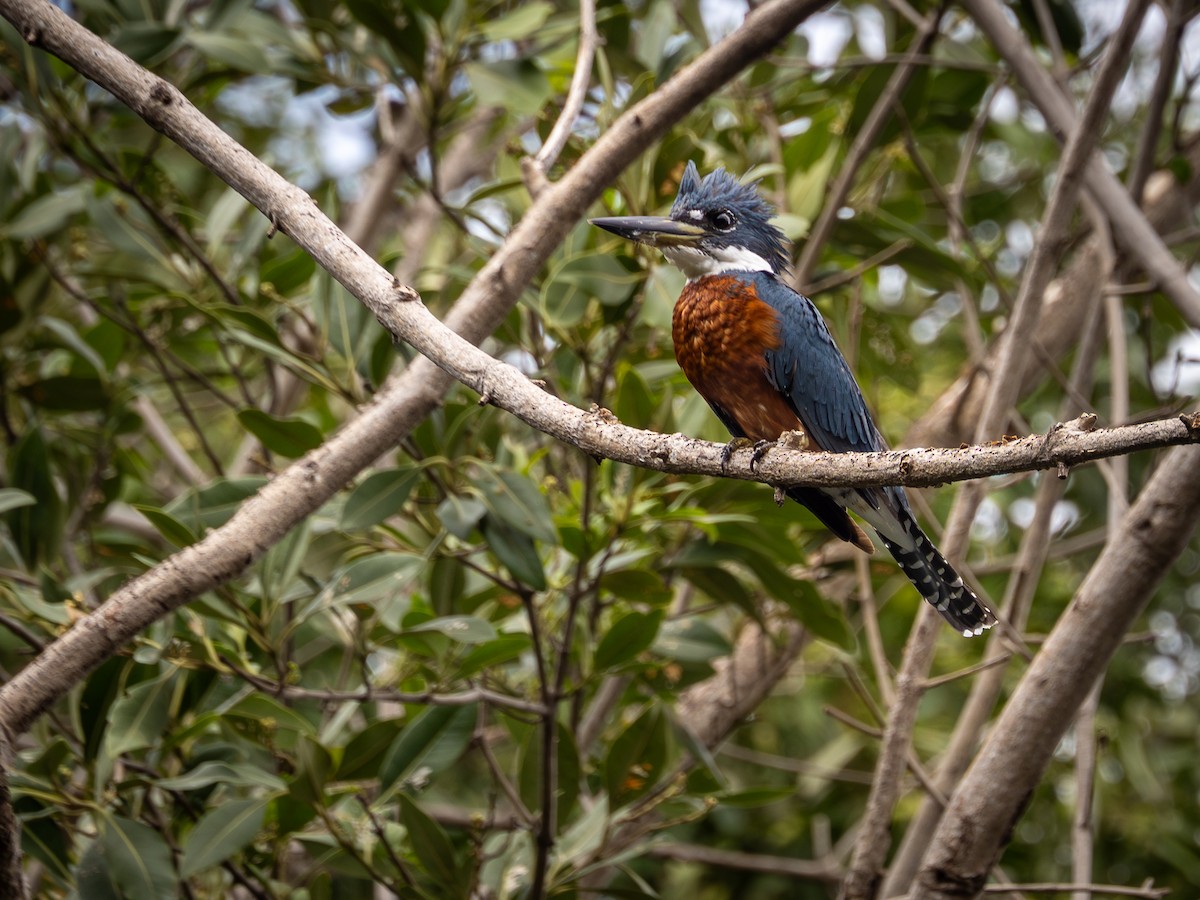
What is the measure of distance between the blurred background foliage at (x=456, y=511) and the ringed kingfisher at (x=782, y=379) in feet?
0.62

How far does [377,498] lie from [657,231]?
1.10 metres

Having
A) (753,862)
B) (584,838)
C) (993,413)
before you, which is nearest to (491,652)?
(584,838)

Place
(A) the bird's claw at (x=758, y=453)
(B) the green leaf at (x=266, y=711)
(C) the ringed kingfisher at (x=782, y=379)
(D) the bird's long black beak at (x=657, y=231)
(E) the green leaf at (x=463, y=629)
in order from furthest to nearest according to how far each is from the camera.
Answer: (D) the bird's long black beak at (x=657, y=231)
(C) the ringed kingfisher at (x=782, y=379)
(E) the green leaf at (x=463, y=629)
(B) the green leaf at (x=266, y=711)
(A) the bird's claw at (x=758, y=453)

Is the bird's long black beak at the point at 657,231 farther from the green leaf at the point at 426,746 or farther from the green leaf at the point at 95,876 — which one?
the green leaf at the point at 95,876

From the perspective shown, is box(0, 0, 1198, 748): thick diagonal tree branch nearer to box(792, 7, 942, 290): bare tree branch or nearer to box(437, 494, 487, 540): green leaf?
box(437, 494, 487, 540): green leaf

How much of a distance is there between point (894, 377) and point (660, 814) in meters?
1.85

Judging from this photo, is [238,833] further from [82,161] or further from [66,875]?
[82,161]

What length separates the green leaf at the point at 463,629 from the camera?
9.55 ft

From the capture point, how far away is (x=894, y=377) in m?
4.24

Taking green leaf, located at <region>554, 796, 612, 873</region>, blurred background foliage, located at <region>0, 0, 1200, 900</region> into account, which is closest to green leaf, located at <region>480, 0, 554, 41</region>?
blurred background foliage, located at <region>0, 0, 1200, 900</region>

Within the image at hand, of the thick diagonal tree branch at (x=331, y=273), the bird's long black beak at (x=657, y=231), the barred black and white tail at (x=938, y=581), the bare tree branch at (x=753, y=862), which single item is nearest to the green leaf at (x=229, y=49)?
the thick diagonal tree branch at (x=331, y=273)

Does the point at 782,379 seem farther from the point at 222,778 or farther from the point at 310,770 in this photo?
the point at 222,778

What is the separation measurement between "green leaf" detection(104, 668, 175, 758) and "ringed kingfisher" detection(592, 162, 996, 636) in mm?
1641

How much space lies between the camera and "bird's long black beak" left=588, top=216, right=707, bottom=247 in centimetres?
314
